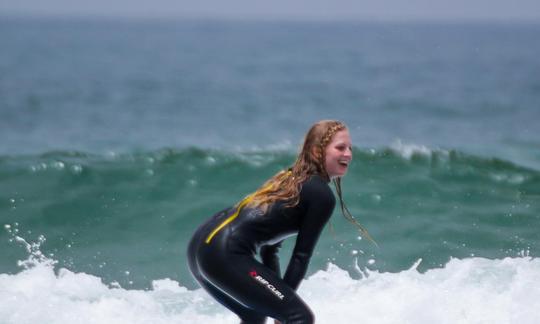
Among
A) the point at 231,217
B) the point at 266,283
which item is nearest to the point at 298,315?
the point at 266,283

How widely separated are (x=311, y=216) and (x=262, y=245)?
0.37 metres

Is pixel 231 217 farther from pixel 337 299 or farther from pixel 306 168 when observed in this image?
pixel 337 299

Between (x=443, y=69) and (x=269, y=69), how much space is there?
→ 778 centimetres

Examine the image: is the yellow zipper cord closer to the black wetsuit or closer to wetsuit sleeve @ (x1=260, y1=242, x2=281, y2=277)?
the black wetsuit

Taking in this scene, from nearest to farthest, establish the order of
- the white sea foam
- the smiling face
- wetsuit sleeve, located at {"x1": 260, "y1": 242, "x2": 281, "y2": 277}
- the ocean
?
the smiling face → wetsuit sleeve, located at {"x1": 260, "y1": 242, "x2": 281, "y2": 277} → the white sea foam → the ocean

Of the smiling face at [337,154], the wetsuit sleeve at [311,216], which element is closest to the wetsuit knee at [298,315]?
the wetsuit sleeve at [311,216]

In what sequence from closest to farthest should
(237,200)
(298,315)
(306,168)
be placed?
(298,315)
(306,168)
(237,200)

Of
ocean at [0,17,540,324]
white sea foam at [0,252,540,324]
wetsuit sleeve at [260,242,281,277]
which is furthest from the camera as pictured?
ocean at [0,17,540,324]

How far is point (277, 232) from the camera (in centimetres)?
463

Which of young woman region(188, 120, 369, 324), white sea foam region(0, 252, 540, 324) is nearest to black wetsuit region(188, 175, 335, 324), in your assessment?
young woman region(188, 120, 369, 324)

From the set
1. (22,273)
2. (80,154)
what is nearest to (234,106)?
(80,154)

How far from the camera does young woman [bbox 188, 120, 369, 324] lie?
4.50 m

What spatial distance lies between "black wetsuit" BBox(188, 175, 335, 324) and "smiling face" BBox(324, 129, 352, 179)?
10cm

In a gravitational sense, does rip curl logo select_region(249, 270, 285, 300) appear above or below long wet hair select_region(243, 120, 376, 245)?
below
